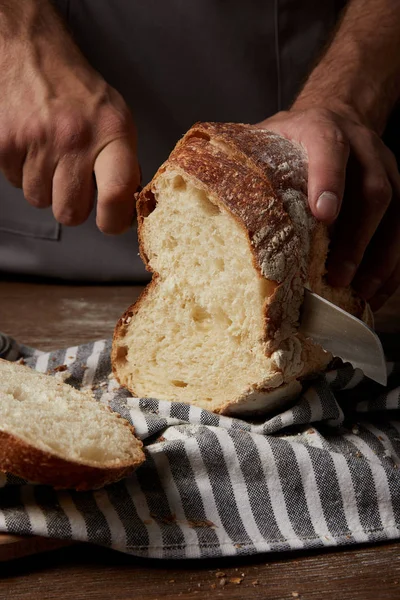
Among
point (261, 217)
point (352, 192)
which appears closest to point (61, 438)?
point (261, 217)

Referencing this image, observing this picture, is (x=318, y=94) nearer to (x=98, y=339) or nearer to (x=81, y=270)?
(x=98, y=339)

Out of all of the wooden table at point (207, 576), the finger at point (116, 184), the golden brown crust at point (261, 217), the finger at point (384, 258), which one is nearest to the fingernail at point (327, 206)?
the golden brown crust at point (261, 217)

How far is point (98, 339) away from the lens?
8.66 feet

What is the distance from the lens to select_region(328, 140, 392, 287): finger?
211 cm

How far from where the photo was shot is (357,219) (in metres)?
2.13

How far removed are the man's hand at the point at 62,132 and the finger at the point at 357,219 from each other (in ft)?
1.92

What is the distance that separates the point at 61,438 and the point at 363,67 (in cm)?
175

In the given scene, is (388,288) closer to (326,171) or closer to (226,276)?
(326,171)

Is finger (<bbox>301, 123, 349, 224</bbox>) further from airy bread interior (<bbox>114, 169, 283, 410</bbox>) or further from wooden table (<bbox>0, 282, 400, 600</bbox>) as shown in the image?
wooden table (<bbox>0, 282, 400, 600</bbox>)

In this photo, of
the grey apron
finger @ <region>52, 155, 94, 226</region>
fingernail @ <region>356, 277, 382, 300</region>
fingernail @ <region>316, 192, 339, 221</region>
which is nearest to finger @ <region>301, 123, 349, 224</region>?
fingernail @ <region>316, 192, 339, 221</region>

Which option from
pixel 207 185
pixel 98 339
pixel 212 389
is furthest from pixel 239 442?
pixel 98 339

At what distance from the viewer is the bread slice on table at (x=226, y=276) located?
188cm

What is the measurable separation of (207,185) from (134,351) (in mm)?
548

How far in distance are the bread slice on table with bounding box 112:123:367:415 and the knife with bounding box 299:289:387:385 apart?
0.04m
